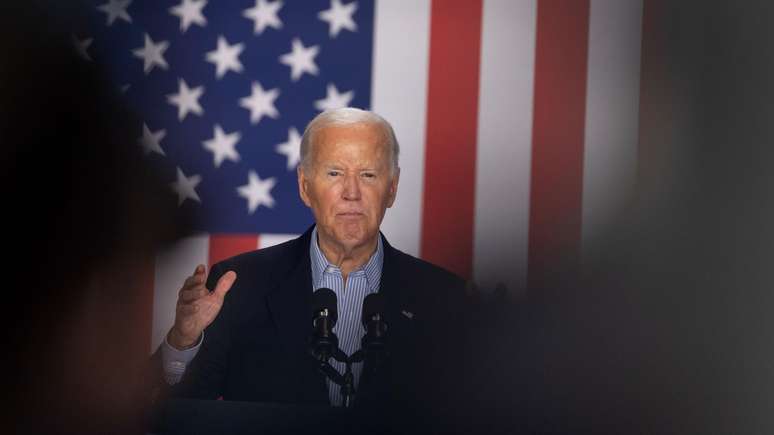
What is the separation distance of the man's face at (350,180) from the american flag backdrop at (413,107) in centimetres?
40

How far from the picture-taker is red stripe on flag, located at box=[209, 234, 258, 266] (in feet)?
7.66

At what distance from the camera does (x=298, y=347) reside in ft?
6.11

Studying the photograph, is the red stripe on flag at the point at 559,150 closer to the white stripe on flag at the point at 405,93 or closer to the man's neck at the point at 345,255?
the white stripe on flag at the point at 405,93

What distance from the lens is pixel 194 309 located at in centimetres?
167

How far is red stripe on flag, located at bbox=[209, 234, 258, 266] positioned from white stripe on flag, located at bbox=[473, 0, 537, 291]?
0.70m

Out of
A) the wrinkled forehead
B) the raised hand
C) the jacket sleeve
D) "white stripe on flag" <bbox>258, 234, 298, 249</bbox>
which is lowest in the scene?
the jacket sleeve

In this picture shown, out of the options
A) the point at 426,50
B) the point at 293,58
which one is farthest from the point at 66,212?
the point at 426,50

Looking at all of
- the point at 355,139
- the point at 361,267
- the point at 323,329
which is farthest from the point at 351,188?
the point at 323,329

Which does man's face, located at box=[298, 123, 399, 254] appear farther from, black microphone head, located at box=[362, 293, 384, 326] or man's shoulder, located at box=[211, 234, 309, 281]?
black microphone head, located at box=[362, 293, 384, 326]

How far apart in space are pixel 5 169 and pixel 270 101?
939mm

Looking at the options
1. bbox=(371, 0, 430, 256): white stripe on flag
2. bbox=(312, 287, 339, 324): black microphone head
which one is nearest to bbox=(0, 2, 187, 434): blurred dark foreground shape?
bbox=(371, 0, 430, 256): white stripe on flag

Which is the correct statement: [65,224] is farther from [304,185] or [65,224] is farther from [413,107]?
[413,107]

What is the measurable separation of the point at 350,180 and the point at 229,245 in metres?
0.64

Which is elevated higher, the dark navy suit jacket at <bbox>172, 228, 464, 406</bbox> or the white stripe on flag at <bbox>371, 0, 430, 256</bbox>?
the white stripe on flag at <bbox>371, 0, 430, 256</bbox>
